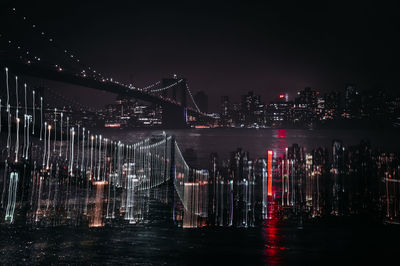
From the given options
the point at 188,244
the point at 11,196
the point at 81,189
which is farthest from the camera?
the point at 81,189

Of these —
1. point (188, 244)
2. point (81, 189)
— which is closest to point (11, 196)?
point (81, 189)

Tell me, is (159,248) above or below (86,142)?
below

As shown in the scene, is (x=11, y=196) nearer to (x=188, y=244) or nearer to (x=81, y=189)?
(x=81, y=189)

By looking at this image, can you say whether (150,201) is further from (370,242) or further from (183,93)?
(183,93)

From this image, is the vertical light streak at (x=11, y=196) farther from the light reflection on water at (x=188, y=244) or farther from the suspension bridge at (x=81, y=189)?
the light reflection on water at (x=188, y=244)

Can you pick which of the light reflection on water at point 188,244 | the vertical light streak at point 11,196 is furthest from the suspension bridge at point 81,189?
the light reflection on water at point 188,244

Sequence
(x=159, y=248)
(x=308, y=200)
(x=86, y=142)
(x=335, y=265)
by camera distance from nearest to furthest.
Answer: (x=335, y=265) → (x=159, y=248) → (x=308, y=200) → (x=86, y=142)

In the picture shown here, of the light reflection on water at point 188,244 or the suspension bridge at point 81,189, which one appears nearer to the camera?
the light reflection on water at point 188,244

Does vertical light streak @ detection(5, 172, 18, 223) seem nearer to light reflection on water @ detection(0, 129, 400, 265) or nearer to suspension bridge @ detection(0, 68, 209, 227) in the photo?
suspension bridge @ detection(0, 68, 209, 227)

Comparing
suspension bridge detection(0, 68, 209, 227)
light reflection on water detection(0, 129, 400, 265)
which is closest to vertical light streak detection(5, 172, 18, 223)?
suspension bridge detection(0, 68, 209, 227)

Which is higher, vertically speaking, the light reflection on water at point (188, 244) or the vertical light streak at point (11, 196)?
the vertical light streak at point (11, 196)

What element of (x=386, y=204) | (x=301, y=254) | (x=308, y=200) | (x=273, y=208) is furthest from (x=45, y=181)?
(x=386, y=204)
